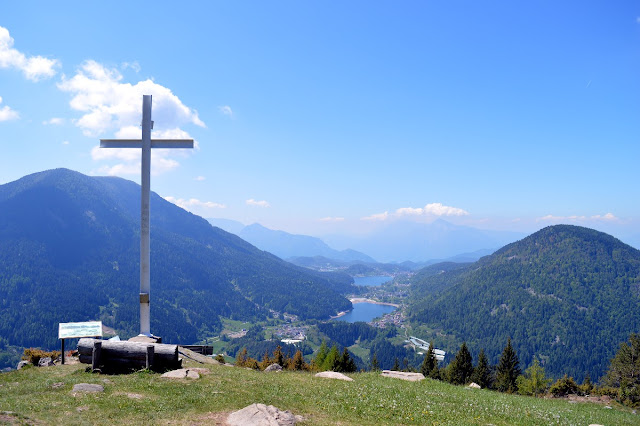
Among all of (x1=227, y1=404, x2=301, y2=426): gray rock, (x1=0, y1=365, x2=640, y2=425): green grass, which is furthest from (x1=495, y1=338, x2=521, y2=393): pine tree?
(x1=227, y1=404, x2=301, y2=426): gray rock

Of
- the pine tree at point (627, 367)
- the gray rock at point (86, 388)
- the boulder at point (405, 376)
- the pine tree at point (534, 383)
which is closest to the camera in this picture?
the gray rock at point (86, 388)

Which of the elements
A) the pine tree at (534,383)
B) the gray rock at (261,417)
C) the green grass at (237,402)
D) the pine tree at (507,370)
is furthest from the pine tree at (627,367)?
the gray rock at (261,417)

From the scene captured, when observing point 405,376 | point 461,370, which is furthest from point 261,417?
point 461,370

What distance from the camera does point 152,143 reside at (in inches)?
893

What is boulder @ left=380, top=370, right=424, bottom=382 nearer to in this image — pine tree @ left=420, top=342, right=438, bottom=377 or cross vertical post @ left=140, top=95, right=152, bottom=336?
cross vertical post @ left=140, top=95, right=152, bottom=336

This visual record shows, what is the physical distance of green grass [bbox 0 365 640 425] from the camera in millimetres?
11305

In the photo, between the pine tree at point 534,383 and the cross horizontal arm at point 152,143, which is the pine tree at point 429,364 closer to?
the pine tree at point 534,383

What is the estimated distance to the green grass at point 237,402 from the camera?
37.1 ft

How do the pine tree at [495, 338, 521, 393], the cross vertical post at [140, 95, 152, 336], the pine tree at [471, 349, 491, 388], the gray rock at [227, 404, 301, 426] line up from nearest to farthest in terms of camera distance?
the gray rock at [227, 404, 301, 426], the cross vertical post at [140, 95, 152, 336], the pine tree at [495, 338, 521, 393], the pine tree at [471, 349, 491, 388]

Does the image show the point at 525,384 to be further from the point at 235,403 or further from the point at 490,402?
the point at 235,403

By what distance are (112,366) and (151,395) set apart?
218 inches

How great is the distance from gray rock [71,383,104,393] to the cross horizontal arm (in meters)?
13.6

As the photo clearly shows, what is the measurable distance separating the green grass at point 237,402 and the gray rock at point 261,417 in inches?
26.1

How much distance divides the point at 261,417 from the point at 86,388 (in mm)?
7609
